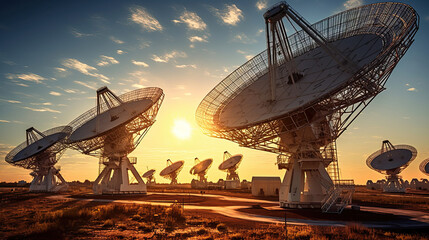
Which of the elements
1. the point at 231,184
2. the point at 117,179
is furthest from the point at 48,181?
the point at 231,184

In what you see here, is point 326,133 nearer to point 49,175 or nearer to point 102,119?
point 102,119

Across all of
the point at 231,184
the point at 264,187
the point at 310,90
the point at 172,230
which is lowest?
the point at 172,230

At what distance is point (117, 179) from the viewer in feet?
165

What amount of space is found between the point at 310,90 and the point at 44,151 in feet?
196

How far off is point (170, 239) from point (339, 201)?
19.6 metres

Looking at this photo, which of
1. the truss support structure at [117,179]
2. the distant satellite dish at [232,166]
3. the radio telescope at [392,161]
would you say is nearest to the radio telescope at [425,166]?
the radio telescope at [392,161]

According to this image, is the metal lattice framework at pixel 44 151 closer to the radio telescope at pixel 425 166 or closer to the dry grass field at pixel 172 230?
the dry grass field at pixel 172 230

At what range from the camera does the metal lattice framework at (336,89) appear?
2191 cm

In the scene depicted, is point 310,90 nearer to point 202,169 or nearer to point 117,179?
point 117,179

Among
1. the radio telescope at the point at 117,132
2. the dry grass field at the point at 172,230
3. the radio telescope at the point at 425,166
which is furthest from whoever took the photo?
the radio telescope at the point at 425,166

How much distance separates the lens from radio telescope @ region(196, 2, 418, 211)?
23.0 m

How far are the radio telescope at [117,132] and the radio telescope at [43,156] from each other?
48.3 feet

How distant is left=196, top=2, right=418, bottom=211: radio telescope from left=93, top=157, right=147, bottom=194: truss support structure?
22.0 meters

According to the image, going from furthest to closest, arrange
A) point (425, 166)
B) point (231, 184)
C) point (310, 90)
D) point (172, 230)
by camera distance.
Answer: point (425, 166), point (231, 184), point (310, 90), point (172, 230)
